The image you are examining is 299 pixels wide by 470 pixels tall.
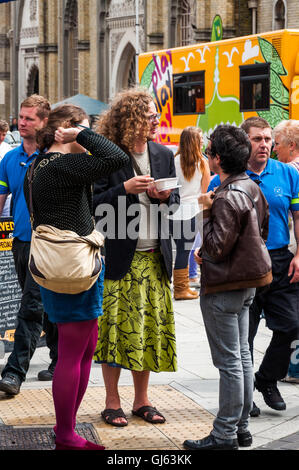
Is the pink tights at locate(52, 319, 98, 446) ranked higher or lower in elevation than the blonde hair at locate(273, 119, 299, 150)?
lower

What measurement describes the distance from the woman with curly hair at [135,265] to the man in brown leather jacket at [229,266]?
1.95 feet

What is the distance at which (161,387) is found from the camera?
6.80 metres

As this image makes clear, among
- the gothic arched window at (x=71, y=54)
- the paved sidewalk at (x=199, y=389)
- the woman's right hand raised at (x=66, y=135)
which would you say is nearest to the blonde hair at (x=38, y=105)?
the woman's right hand raised at (x=66, y=135)

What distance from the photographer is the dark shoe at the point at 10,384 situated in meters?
6.43

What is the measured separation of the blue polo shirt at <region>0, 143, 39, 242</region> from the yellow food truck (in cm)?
1037

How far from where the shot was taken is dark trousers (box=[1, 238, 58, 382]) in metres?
A: 6.62

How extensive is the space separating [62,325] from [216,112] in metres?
15.0

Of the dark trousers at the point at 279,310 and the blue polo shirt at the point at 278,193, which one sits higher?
the blue polo shirt at the point at 278,193

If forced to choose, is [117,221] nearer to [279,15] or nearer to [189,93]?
[189,93]

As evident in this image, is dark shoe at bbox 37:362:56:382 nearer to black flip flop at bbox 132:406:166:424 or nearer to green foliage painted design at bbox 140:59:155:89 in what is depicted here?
black flip flop at bbox 132:406:166:424

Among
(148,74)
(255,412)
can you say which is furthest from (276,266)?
(148,74)


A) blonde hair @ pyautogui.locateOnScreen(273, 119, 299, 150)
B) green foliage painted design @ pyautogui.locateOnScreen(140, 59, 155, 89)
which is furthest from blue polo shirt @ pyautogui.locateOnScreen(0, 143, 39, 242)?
green foliage painted design @ pyautogui.locateOnScreen(140, 59, 155, 89)

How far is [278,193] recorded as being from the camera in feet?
20.2

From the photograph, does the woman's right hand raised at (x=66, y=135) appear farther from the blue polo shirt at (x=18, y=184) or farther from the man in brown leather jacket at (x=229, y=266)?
the blue polo shirt at (x=18, y=184)
